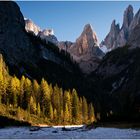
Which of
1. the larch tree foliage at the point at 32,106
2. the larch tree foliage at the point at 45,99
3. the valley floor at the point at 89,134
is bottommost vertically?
the valley floor at the point at 89,134

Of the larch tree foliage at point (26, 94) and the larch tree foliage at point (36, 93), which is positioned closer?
the larch tree foliage at point (26, 94)

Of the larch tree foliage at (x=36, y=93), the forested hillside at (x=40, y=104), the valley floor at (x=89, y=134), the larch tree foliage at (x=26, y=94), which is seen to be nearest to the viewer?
the valley floor at (x=89, y=134)

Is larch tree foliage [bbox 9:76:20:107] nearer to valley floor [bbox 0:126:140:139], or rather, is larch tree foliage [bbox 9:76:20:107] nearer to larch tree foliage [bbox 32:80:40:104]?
larch tree foliage [bbox 32:80:40:104]

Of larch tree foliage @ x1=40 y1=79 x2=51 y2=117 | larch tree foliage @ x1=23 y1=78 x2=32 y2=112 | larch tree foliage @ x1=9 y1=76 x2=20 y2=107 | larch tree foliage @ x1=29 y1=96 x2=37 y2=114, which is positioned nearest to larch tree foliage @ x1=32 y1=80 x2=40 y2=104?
larch tree foliage @ x1=40 y1=79 x2=51 y2=117

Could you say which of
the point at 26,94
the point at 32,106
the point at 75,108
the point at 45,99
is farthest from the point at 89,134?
the point at 75,108

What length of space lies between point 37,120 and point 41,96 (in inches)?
906

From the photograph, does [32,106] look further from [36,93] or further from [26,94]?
[36,93]

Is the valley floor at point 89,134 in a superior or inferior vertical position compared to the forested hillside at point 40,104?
inferior

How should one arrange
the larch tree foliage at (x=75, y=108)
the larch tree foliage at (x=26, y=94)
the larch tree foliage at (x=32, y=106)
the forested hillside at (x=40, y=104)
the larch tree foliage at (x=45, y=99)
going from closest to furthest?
the forested hillside at (x=40, y=104), the larch tree foliage at (x=32, y=106), the larch tree foliage at (x=26, y=94), the larch tree foliage at (x=45, y=99), the larch tree foliage at (x=75, y=108)

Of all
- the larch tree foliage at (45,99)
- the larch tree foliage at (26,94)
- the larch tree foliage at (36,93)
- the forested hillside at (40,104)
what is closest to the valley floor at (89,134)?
the forested hillside at (40,104)

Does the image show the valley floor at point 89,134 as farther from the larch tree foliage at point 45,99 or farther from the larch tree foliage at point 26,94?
the larch tree foliage at point 45,99

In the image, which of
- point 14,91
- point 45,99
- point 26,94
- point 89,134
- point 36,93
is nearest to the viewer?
point 89,134

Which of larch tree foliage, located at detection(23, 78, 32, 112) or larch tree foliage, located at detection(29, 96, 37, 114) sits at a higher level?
larch tree foliage, located at detection(23, 78, 32, 112)

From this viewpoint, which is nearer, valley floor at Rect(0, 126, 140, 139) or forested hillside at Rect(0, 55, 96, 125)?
valley floor at Rect(0, 126, 140, 139)
